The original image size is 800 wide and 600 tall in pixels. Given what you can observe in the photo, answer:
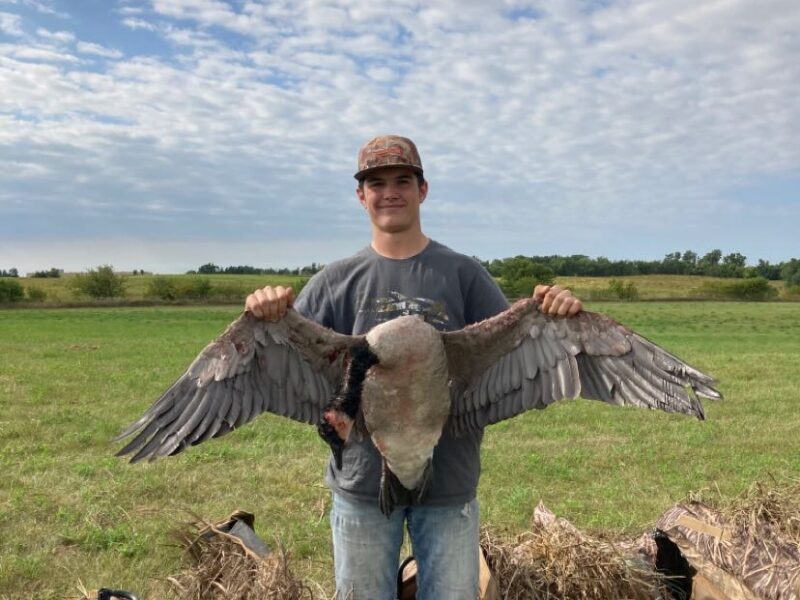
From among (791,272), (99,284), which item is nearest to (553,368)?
(99,284)

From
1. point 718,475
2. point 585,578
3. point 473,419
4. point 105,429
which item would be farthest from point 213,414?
point 105,429

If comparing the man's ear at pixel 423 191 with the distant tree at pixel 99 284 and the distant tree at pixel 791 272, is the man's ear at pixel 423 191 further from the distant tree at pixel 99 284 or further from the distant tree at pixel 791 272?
the distant tree at pixel 791 272

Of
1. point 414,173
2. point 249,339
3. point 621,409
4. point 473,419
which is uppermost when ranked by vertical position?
point 414,173

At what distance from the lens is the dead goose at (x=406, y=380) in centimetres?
382

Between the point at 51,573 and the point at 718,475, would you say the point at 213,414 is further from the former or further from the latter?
the point at 718,475

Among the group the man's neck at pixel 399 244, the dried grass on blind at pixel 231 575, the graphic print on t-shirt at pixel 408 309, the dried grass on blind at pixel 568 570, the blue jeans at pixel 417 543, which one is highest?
the man's neck at pixel 399 244

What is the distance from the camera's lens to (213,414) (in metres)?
4.08

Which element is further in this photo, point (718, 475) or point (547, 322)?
point (718, 475)

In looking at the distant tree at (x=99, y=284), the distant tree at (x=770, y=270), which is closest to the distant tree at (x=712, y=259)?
the distant tree at (x=770, y=270)

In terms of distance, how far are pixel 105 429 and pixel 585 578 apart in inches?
399

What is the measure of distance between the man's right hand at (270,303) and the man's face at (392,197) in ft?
2.59

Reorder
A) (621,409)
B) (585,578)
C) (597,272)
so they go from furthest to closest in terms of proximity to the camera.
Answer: (597,272), (621,409), (585,578)

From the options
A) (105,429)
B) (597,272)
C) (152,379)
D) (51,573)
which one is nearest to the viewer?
(51,573)

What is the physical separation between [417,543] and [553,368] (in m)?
1.41
